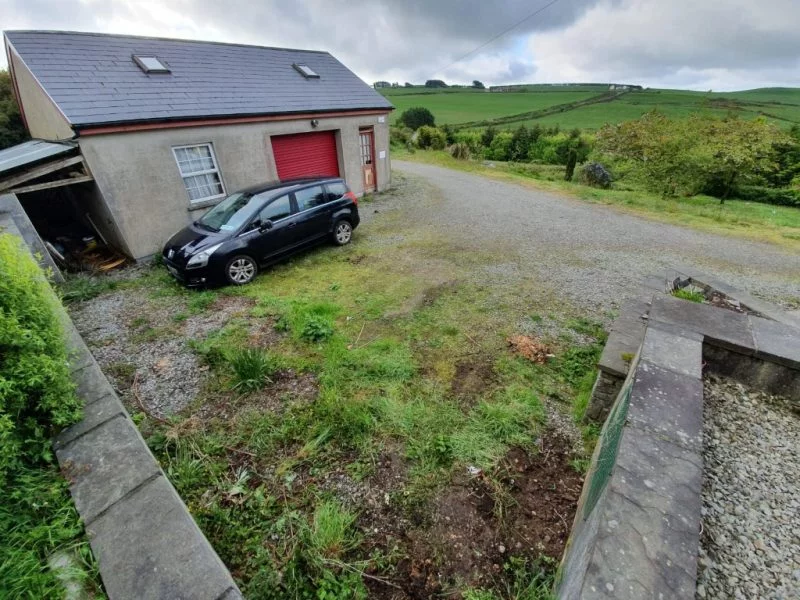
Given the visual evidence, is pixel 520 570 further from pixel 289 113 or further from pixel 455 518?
pixel 289 113

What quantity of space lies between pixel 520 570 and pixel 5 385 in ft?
12.3

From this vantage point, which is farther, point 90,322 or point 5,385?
point 90,322

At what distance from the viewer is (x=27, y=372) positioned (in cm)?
244

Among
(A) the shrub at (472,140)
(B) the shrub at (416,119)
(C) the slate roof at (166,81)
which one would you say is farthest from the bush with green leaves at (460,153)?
(B) the shrub at (416,119)

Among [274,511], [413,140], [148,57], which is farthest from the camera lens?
[413,140]

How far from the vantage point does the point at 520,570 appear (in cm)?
266

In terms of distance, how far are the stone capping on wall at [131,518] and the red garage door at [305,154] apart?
989 centimetres

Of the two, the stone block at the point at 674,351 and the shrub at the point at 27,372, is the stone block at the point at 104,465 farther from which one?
the stone block at the point at 674,351

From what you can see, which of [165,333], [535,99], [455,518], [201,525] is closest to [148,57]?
[165,333]

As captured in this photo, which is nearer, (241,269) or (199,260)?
(199,260)

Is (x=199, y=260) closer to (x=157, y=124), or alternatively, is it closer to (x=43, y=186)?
(x=43, y=186)

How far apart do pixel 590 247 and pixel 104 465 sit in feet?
34.3

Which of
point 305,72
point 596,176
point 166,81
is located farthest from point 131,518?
point 596,176

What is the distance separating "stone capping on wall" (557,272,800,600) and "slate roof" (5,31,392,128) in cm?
1068
